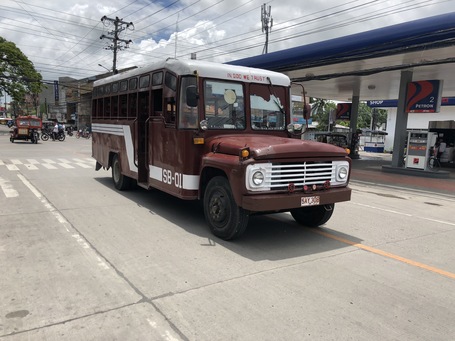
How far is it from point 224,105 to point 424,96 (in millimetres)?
12886

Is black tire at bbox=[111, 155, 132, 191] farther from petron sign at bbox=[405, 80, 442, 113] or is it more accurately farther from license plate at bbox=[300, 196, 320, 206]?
petron sign at bbox=[405, 80, 442, 113]

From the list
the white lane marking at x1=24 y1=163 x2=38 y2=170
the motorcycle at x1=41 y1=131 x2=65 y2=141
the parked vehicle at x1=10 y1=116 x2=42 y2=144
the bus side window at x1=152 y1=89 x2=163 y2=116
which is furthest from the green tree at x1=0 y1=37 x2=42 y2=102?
the bus side window at x1=152 y1=89 x2=163 y2=116

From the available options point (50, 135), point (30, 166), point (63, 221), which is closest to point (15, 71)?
point (50, 135)

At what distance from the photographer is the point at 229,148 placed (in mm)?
5500

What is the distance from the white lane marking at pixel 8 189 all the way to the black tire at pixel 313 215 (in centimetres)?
647

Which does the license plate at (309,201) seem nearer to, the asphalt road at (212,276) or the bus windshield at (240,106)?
the asphalt road at (212,276)

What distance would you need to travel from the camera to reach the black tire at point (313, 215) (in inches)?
251

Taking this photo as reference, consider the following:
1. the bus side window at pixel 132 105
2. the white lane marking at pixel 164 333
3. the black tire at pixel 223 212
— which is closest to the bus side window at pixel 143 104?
the bus side window at pixel 132 105

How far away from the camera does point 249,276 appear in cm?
434

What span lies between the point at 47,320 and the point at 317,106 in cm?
6390

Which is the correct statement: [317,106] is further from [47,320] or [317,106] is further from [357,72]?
[47,320]

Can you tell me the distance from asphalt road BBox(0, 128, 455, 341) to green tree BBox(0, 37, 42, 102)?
42.8 m

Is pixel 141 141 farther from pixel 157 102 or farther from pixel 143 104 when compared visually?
pixel 157 102

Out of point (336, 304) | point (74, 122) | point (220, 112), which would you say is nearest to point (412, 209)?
point (220, 112)
